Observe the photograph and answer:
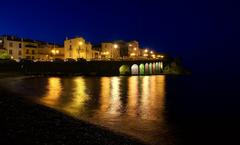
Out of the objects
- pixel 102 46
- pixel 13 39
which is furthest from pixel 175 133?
pixel 102 46

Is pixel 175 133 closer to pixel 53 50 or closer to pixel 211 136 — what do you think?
pixel 211 136

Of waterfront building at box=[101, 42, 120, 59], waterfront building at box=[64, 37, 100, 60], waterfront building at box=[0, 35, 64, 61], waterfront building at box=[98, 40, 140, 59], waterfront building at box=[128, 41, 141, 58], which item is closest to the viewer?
waterfront building at box=[0, 35, 64, 61]

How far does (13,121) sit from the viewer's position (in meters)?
17.7

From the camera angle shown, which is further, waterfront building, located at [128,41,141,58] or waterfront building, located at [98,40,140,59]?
waterfront building, located at [128,41,141,58]

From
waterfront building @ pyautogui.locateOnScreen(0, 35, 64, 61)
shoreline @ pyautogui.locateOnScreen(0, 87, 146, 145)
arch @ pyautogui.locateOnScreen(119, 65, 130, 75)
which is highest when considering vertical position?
waterfront building @ pyautogui.locateOnScreen(0, 35, 64, 61)

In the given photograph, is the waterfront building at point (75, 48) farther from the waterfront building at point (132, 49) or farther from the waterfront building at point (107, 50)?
the waterfront building at point (132, 49)

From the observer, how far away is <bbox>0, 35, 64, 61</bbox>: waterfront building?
376ft

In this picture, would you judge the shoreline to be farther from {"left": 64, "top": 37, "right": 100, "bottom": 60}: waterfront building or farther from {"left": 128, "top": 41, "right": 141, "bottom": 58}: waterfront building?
{"left": 128, "top": 41, "right": 141, "bottom": 58}: waterfront building

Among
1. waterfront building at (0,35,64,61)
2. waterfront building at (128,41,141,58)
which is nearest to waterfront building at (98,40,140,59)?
waterfront building at (128,41,141,58)

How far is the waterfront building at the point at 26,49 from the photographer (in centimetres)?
11475

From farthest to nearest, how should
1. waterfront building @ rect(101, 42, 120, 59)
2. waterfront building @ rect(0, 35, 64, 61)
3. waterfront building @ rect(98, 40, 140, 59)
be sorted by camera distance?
waterfront building @ rect(98, 40, 140, 59)
waterfront building @ rect(101, 42, 120, 59)
waterfront building @ rect(0, 35, 64, 61)

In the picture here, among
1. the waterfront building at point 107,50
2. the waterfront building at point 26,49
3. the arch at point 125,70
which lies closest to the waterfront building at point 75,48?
the waterfront building at point 26,49

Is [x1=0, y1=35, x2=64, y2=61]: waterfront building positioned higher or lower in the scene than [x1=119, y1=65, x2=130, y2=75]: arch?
higher

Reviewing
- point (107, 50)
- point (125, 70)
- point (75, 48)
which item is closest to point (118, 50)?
point (107, 50)
